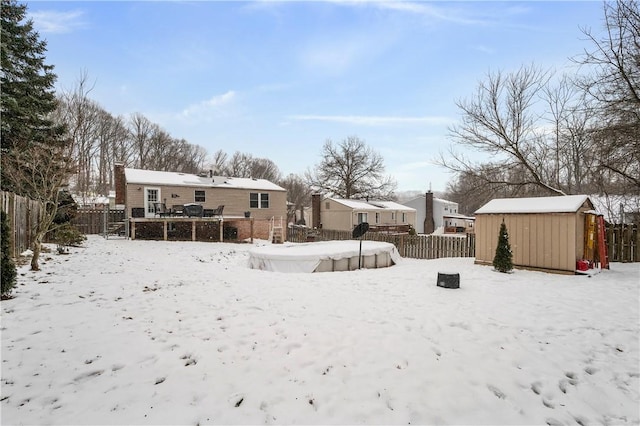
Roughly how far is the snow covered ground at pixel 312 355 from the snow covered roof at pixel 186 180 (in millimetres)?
13468

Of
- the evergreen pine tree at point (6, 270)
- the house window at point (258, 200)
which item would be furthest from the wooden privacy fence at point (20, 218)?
the house window at point (258, 200)

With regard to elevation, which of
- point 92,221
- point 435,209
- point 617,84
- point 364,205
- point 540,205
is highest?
point 617,84

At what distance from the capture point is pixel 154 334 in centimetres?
388

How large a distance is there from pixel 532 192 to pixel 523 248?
7294 millimetres

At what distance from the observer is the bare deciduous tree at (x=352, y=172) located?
36.4 meters

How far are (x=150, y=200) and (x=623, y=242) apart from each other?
21.9m

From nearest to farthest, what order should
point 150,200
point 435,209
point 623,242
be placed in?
1. point 623,242
2. point 150,200
3. point 435,209

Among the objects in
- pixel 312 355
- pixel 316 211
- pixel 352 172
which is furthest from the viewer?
pixel 352 172

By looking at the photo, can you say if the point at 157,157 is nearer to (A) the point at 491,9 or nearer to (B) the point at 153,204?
(B) the point at 153,204

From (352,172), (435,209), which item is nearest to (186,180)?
(352,172)

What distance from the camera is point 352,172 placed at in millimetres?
36406

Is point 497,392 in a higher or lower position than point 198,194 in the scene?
lower

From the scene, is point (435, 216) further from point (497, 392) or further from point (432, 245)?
point (497, 392)

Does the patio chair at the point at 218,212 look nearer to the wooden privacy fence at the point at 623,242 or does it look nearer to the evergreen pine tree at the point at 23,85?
the evergreen pine tree at the point at 23,85
